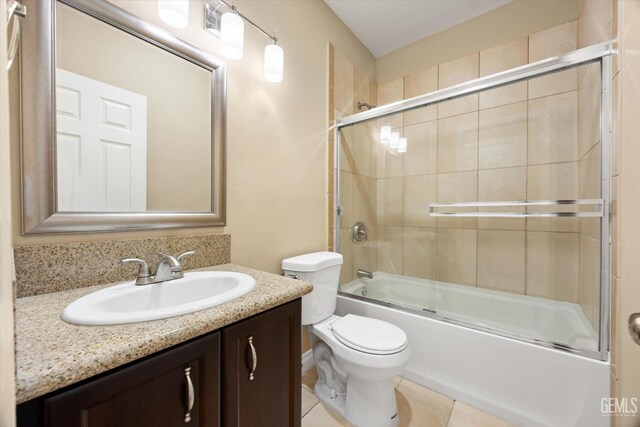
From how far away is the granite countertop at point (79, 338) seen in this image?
45 cm

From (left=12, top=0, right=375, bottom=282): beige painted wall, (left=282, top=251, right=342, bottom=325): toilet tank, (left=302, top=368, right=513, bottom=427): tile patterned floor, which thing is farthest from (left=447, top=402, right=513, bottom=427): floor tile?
(left=12, top=0, right=375, bottom=282): beige painted wall

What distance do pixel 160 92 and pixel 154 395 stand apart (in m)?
1.12

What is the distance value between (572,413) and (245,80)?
7.52 feet

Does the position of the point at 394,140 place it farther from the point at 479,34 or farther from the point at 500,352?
the point at 500,352

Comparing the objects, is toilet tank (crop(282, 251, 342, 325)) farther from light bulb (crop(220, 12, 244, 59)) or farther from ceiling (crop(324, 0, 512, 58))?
ceiling (crop(324, 0, 512, 58))

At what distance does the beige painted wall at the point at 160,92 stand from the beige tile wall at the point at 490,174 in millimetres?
1179

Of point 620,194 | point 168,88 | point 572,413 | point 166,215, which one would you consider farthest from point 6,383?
point 572,413

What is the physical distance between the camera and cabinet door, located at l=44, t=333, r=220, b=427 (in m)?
0.49

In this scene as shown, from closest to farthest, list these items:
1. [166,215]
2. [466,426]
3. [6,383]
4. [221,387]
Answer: [6,383], [221,387], [166,215], [466,426]

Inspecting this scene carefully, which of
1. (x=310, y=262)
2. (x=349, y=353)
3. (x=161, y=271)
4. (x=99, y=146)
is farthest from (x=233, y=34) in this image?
(x=349, y=353)

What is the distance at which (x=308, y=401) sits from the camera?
4.86ft

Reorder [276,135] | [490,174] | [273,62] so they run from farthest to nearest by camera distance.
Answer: [490,174] → [276,135] → [273,62]

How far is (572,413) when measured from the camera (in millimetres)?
1185

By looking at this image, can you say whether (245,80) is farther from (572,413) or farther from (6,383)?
(572,413)
